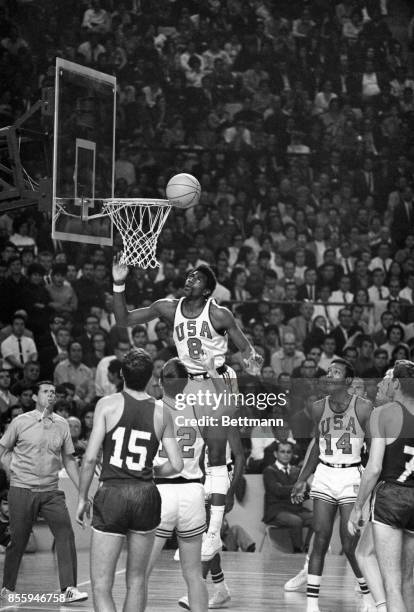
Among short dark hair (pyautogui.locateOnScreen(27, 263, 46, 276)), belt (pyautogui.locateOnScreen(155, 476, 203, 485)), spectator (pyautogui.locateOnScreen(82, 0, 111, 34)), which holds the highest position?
spectator (pyautogui.locateOnScreen(82, 0, 111, 34))

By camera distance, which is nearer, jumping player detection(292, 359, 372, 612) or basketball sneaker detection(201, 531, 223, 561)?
jumping player detection(292, 359, 372, 612)

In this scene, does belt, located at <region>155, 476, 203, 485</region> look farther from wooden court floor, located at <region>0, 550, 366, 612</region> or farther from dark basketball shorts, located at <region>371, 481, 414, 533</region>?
wooden court floor, located at <region>0, 550, 366, 612</region>

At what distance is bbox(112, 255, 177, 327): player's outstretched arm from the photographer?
9.24 m

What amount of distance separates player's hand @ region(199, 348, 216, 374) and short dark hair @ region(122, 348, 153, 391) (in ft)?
8.24

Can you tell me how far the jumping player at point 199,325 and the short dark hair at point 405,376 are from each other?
221cm

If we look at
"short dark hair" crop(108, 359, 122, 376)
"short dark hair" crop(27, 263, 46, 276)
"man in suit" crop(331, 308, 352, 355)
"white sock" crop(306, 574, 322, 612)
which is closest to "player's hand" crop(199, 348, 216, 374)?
"white sock" crop(306, 574, 322, 612)

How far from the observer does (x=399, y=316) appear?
56.0 ft

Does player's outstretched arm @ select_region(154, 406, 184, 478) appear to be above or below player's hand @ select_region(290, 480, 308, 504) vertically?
above

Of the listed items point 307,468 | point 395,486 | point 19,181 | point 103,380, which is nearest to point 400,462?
point 395,486

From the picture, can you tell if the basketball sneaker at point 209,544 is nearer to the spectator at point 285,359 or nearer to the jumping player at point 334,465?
the jumping player at point 334,465

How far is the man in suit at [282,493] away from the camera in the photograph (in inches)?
554

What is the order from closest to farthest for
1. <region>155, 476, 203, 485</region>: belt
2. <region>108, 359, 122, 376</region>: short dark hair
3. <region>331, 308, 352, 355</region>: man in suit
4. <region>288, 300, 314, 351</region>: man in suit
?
<region>155, 476, 203, 485</region>: belt → <region>108, 359, 122, 376</region>: short dark hair → <region>331, 308, 352, 355</region>: man in suit → <region>288, 300, 314, 351</region>: man in suit

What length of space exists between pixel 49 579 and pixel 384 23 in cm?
1467

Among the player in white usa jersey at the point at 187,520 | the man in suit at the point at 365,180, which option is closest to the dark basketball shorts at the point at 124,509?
the player in white usa jersey at the point at 187,520
